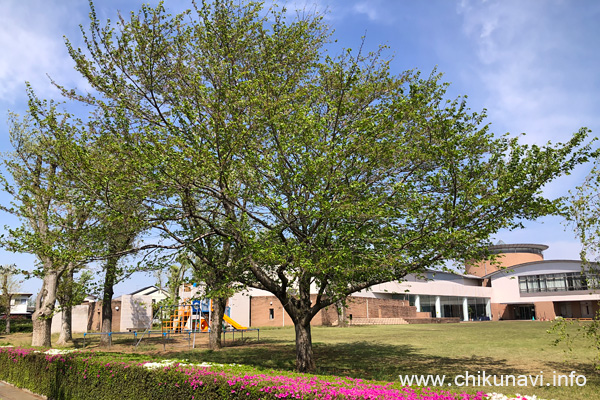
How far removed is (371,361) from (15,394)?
11894 millimetres

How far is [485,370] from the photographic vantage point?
1348 cm

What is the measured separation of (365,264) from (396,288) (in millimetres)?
46210

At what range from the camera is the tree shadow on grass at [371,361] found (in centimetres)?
1366

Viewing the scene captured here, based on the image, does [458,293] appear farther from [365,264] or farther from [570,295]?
[365,264]

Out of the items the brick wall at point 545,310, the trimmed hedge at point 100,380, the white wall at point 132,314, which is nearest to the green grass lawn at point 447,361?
the trimmed hedge at point 100,380

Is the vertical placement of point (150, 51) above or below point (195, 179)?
above

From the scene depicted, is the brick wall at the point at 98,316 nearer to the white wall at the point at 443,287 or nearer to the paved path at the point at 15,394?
the white wall at the point at 443,287

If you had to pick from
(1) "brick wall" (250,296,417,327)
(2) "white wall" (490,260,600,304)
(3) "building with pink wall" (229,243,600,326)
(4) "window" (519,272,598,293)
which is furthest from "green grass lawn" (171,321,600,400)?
(4) "window" (519,272,598,293)

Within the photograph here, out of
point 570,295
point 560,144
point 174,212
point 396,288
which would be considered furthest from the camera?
point 570,295

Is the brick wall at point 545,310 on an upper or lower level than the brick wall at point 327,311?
lower

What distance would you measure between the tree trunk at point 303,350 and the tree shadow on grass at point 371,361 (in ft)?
1.29

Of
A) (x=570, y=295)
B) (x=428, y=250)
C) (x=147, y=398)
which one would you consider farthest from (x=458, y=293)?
(x=147, y=398)

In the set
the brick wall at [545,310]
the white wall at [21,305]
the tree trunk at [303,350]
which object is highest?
the tree trunk at [303,350]

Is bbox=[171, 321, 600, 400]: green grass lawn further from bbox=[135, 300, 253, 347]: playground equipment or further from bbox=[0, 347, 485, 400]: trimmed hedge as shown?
bbox=[135, 300, 253, 347]: playground equipment
